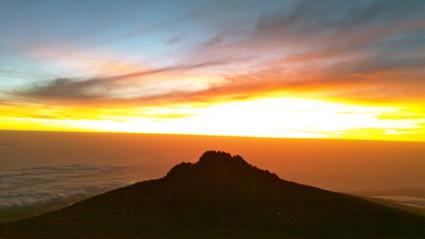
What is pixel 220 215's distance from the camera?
85.9 feet

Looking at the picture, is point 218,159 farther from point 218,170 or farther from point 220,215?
point 220,215

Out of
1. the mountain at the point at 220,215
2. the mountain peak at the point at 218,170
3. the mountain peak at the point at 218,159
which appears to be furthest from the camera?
the mountain peak at the point at 218,159

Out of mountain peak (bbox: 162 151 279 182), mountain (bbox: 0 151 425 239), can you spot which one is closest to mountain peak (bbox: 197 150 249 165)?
mountain peak (bbox: 162 151 279 182)

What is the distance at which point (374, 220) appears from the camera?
2619 centimetres

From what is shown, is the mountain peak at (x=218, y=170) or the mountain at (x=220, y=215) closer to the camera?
the mountain at (x=220, y=215)

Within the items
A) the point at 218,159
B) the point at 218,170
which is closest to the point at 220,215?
the point at 218,170

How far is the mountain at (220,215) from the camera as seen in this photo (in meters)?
23.2

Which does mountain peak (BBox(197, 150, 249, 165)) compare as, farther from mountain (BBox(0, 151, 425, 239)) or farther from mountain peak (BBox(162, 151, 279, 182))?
mountain (BBox(0, 151, 425, 239))

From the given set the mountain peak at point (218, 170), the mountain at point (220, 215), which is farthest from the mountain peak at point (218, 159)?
the mountain at point (220, 215)

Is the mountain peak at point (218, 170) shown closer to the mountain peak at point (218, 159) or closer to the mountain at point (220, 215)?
the mountain peak at point (218, 159)

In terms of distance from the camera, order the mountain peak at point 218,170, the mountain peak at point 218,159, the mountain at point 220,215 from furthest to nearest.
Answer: the mountain peak at point 218,159 < the mountain peak at point 218,170 < the mountain at point 220,215

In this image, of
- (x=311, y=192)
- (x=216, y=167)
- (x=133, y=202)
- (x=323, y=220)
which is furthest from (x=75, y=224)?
(x=311, y=192)

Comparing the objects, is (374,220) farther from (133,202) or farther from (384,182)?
(384,182)

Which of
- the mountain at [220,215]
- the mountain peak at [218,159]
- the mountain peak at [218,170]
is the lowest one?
the mountain at [220,215]
